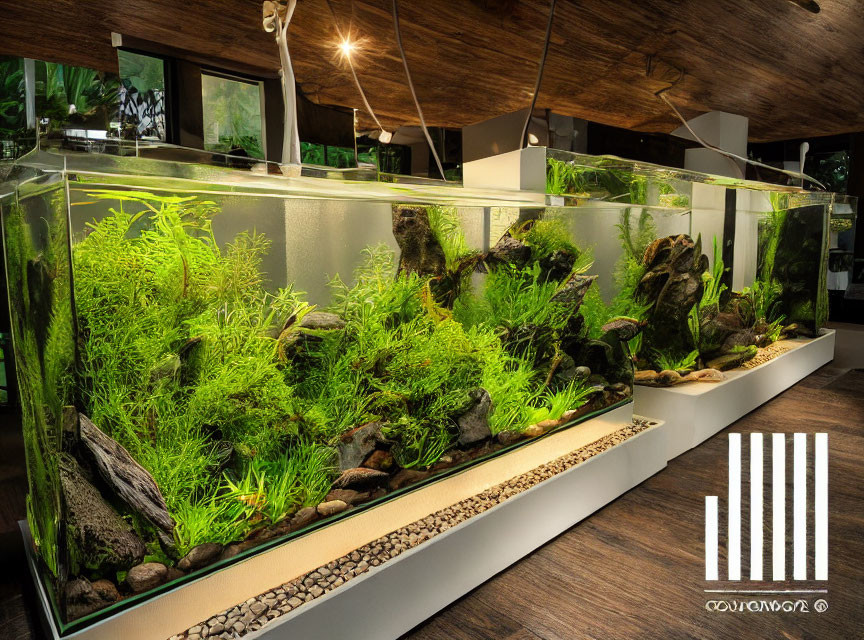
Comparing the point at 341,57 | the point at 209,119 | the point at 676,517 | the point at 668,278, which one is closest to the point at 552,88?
the point at 341,57

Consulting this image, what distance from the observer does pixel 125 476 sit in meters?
1.04

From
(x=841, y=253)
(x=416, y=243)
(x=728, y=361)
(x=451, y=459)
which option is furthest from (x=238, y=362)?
(x=841, y=253)

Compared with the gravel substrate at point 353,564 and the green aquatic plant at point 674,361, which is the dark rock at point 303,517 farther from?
the green aquatic plant at point 674,361

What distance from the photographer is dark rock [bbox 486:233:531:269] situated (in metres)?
1.81

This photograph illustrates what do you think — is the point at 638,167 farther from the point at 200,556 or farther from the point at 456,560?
the point at 200,556

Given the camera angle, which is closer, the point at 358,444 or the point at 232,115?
the point at 358,444

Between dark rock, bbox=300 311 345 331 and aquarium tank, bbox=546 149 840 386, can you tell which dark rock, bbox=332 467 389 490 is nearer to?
dark rock, bbox=300 311 345 331

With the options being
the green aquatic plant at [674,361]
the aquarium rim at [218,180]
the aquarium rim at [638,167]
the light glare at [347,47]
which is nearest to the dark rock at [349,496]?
the aquarium rim at [218,180]

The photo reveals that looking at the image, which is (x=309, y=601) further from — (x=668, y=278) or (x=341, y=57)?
(x=668, y=278)

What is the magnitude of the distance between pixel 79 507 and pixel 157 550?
17 centimetres

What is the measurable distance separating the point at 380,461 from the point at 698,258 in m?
2.32

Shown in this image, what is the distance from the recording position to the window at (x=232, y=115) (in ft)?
5.14

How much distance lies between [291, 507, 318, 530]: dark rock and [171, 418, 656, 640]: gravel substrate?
0.15m

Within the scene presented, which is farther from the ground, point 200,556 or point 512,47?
point 512,47
